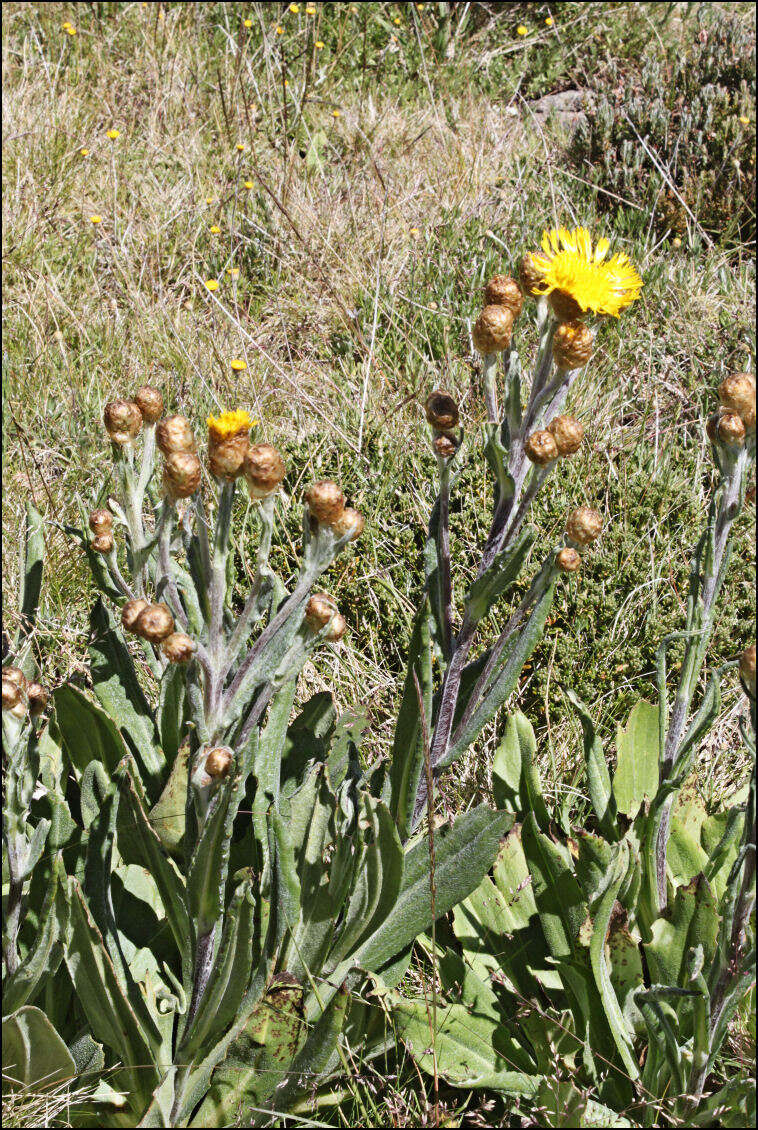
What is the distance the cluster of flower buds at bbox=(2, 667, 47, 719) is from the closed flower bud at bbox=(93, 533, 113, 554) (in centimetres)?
34

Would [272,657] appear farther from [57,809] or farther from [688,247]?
[688,247]

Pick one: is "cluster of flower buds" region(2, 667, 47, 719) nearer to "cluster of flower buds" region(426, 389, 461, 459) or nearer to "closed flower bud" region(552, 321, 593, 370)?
"cluster of flower buds" region(426, 389, 461, 459)

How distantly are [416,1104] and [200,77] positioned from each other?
5.31 meters

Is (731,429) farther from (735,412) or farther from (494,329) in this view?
(494,329)

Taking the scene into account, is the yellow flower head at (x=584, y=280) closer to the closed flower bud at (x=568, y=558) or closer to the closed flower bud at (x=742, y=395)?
the closed flower bud at (x=742, y=395)

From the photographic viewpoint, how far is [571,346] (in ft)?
5.14

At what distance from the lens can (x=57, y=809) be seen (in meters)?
1.72

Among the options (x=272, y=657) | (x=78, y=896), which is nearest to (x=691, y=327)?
(x=272, y=657)

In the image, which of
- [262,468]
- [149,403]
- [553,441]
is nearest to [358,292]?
[149,403]

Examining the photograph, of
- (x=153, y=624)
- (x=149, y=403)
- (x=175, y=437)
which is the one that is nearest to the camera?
(x=153, y=624)

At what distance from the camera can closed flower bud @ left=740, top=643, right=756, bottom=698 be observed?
143 cm

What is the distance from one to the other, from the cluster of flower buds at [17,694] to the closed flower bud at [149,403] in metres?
0.53

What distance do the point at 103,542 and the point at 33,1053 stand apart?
86 centimetres

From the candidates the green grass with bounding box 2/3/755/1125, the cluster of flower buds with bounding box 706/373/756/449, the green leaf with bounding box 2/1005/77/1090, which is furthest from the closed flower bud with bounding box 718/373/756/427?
the green leaf with bounding box 2/1005/77/1090
